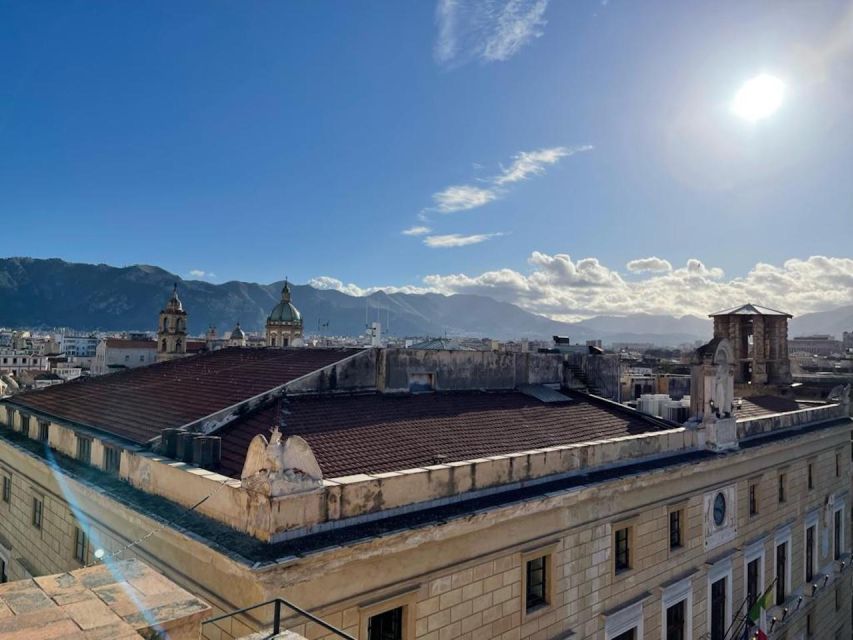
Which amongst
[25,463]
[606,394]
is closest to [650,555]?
[606,394]

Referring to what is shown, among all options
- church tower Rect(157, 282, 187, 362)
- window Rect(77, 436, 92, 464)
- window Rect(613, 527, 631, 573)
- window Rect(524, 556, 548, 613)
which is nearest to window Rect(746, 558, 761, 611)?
window Rect(613, 527, 631, 573)

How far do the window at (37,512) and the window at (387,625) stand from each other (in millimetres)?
11256

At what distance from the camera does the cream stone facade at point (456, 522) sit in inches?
350

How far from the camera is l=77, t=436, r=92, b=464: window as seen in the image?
14.8m

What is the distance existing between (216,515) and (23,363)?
115 m

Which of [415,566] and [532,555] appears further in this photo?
[532,555]

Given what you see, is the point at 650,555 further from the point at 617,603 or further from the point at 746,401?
the point at 746,401

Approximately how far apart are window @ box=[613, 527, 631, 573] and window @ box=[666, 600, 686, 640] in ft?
8.53

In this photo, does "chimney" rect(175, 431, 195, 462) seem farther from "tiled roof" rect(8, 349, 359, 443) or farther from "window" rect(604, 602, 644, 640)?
"window" rect(604, 602, 644, 640)

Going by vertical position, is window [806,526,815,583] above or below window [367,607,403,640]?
below

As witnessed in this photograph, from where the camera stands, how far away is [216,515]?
9.60 metres

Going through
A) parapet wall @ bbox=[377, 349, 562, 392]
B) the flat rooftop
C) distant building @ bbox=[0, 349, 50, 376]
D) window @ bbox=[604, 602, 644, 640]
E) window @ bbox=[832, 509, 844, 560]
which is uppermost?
parapet wall @ bbox=[377, 349, 562, 392]

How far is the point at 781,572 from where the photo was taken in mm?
21578

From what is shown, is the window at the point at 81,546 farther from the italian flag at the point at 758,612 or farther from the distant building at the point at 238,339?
the distant building at the point at 238,339
